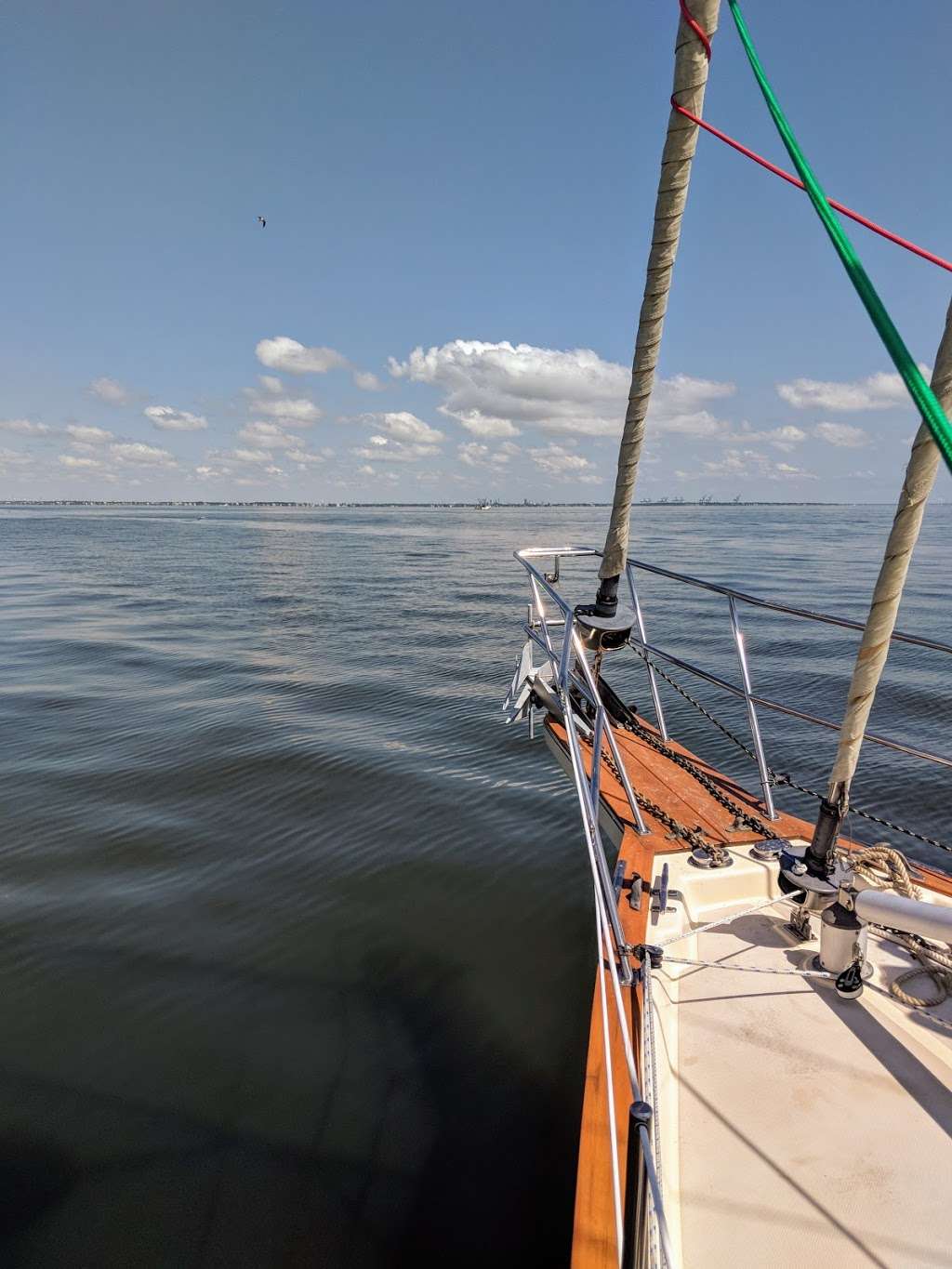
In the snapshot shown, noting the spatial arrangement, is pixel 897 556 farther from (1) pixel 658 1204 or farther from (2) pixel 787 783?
(2) pixel 787 783

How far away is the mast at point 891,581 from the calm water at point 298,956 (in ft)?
9.22

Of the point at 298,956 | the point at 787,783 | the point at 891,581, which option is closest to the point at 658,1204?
the point at 891,581

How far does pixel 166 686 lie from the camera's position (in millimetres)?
12367

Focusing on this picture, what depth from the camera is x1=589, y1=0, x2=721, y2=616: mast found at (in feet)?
9.57

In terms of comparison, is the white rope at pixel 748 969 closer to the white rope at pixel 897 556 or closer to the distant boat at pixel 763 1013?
the distant boat at pixel 763 1013

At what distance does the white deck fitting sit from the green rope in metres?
2.35

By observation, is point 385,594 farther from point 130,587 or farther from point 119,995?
point 119,995

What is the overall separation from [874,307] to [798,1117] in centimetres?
278

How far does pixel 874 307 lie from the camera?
5.67ft

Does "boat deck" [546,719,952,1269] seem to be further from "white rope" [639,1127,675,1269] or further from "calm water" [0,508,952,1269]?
"calm water" [0,508,952,1269]

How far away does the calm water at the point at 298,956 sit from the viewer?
11.4ft

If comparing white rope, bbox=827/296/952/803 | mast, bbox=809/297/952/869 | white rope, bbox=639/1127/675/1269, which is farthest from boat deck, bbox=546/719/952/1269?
white rope, bbox=827/296/952/803

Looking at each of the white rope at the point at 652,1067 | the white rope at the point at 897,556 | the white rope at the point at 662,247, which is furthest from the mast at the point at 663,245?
the white rope at the point at 652,1067

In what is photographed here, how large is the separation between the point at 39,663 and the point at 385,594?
13.1 meters
